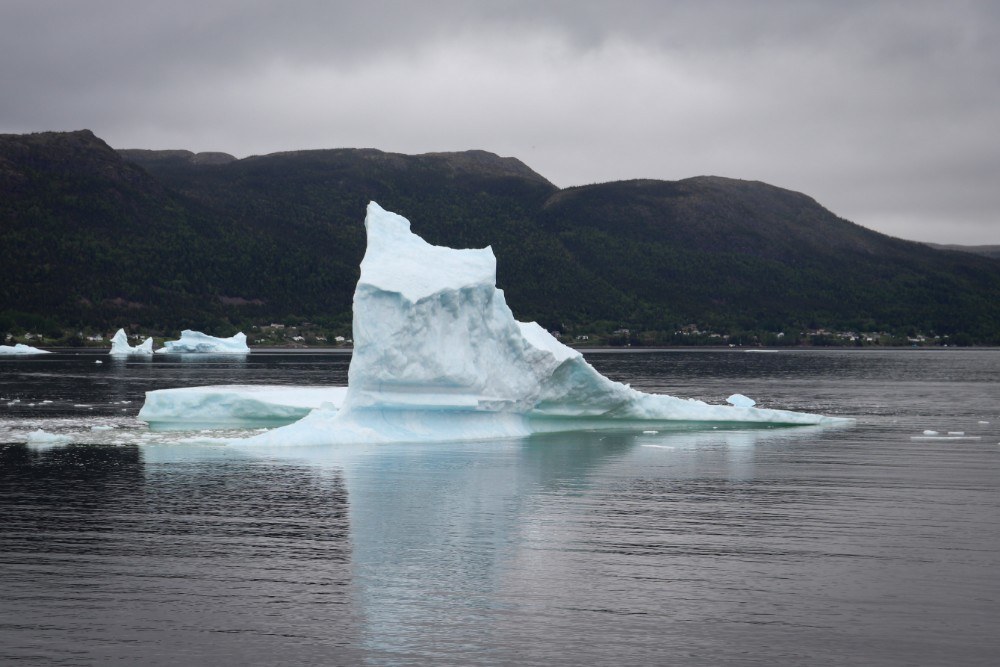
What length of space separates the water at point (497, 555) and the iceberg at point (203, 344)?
248ft

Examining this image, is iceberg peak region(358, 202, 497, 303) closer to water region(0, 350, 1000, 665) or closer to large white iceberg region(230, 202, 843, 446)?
large white iceberg region(230, 202, 843, 446)

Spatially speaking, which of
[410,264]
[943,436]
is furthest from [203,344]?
[943,436]

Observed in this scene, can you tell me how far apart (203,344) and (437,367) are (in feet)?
262

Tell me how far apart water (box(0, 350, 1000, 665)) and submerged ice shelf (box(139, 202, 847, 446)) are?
4.69 feet

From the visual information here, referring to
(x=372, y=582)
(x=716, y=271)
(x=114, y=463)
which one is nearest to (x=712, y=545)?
(x=372, y=582)

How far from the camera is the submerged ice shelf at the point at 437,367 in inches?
997

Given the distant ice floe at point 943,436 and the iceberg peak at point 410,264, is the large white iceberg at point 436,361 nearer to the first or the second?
the iceberg peak at point 410,264

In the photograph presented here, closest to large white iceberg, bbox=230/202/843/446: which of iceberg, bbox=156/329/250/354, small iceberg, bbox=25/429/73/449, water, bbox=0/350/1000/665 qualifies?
water, bbox=0/350/1000/665

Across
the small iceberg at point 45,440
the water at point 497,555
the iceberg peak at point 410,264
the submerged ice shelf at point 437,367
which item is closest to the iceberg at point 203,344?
the submerged ice shelf at point 437,367

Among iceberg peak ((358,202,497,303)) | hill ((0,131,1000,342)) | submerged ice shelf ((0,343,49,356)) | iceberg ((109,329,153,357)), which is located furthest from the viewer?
hill ((0,131,1000,342))

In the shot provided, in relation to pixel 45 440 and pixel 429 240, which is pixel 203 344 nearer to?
pixel 429 240

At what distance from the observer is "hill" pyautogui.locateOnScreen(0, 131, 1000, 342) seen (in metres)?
121

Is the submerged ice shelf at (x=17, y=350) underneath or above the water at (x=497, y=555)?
above

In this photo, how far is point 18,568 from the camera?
12828mm
